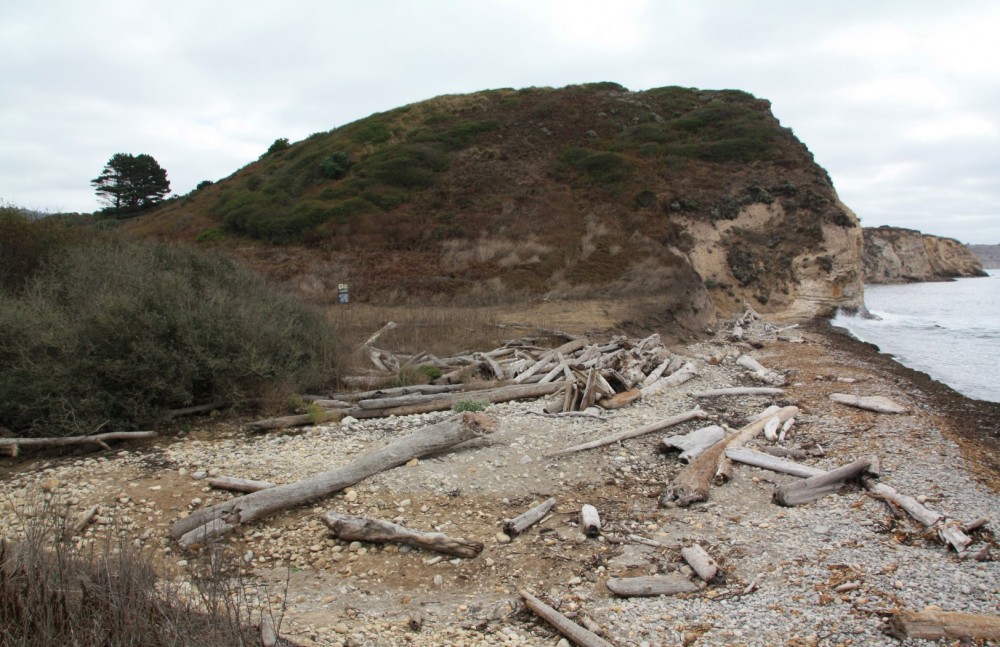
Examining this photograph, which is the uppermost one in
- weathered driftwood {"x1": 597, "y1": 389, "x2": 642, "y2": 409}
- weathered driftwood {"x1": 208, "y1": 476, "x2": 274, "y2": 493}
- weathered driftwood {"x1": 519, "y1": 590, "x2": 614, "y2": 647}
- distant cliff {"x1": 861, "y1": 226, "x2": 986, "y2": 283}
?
distant cliff {"x1": 861, "y1": 226, "x2": 986, "y2": 283}

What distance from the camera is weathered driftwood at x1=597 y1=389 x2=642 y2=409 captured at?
10945mm

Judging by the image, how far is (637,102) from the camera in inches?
1875

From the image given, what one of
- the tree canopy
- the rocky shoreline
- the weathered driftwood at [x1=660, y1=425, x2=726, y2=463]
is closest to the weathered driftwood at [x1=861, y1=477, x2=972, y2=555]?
the rocky shoreline

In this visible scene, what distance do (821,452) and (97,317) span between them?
1046cm

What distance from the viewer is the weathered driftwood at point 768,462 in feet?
26.0

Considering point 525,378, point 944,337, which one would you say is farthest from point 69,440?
point 944,337

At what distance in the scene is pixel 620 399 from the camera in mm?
11117

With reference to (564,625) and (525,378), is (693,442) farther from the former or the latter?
(564,625)

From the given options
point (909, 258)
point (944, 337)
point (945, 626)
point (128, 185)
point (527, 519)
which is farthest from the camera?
point (909, 258)

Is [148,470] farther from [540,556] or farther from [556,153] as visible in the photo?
[556,153]

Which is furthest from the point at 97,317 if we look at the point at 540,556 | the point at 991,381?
the point at 991,381

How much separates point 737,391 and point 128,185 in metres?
50.8

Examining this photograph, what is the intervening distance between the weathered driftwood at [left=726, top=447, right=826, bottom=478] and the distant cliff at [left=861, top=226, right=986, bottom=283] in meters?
77.0

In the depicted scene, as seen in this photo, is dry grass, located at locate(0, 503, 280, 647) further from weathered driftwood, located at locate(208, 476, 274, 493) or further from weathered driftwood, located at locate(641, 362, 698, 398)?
weathered driftwood, located at locate(641, 362, 698, 398)
